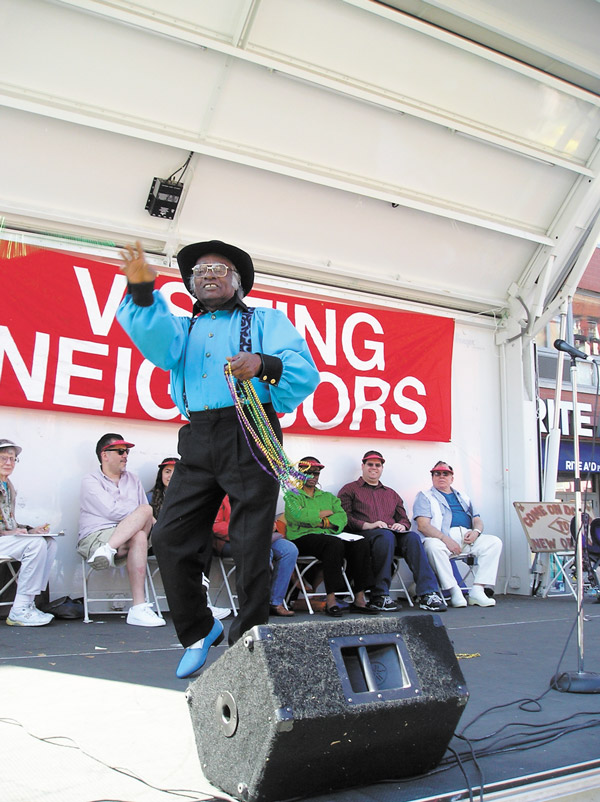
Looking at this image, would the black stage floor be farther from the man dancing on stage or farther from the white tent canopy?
the white tent canopy

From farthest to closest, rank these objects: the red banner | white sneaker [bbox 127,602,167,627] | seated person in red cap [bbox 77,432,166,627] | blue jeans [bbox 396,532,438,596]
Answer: blue jeans [bbox 396,532,438,596] → the red banner → seated person in red cap [bbox 77,432,166,627] → white sneaker [bbox 127,602,167,627]

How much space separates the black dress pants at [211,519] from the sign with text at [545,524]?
16.0 feet

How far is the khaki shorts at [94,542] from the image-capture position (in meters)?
4.89

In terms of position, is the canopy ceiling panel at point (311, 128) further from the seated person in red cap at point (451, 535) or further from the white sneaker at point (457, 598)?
the white sneaker at point (457, 598)

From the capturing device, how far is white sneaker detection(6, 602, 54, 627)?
4.42 meters

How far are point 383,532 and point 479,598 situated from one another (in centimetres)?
112

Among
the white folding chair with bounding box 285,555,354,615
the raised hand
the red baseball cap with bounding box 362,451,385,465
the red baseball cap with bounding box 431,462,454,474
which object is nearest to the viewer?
the raised hand

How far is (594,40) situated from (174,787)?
5.81 metres

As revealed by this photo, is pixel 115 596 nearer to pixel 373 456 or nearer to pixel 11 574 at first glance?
pixel 11 574

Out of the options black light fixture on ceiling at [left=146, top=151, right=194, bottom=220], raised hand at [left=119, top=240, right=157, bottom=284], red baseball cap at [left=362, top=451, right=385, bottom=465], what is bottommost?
red baseball cap at [left=362, top=451, right=385, bottom=465]

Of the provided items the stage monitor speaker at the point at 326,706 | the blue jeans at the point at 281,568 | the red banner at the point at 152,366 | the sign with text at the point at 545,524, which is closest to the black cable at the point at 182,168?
the red banner at the point at 152,366

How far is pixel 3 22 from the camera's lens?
452 centimetres

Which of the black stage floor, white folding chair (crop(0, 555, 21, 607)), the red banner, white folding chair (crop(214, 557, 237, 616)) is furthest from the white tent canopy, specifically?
the black stage floor

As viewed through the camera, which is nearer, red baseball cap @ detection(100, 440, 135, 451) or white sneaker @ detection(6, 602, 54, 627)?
white sneaker @ detection(6, 602, 54, 627)
